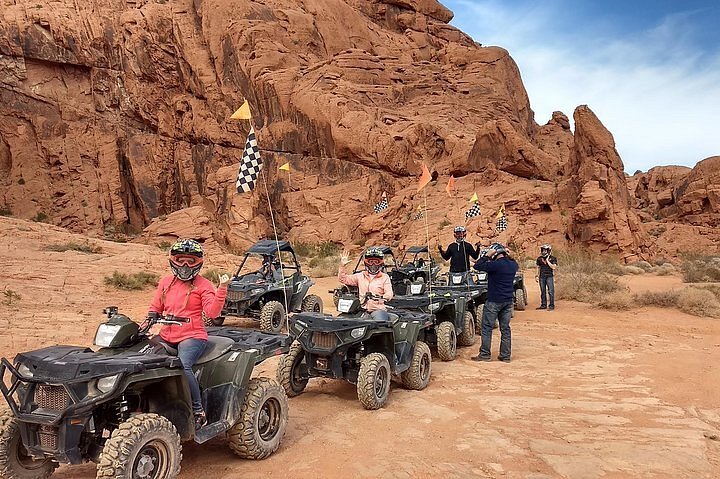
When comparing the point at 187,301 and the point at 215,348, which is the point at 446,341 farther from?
the point at 187,301

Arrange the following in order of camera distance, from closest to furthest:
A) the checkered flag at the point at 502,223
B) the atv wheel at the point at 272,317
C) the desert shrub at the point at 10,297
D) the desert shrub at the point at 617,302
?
the atv wheel at the point at 272,317, the desert shrub at the point at 10,297, the desert shrub at the point at 617,302, the checkered flag at the point at 502,223

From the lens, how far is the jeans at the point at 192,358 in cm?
382

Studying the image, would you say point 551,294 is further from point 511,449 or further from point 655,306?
point 511,449

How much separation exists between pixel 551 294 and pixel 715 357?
5300 millimetres

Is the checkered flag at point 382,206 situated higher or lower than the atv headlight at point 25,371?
higher

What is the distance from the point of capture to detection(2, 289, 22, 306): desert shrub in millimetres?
10286

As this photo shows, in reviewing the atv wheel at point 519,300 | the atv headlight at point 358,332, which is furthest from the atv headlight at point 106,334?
the atv wheel at point 519,300

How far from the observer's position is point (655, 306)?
13.1 m

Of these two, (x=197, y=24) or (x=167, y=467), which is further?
(x=197, y=24)

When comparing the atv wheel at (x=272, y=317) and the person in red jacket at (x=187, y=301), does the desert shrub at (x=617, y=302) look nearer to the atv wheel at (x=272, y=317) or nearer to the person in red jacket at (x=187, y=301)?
the atv wheel at (x=272, y=317)

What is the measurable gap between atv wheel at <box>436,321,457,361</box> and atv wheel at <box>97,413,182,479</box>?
5032mm

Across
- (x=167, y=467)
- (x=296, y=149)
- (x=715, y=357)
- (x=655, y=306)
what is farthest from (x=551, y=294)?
(x=296, y=149)

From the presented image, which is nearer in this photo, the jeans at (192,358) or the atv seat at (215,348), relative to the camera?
the jeans at (192,358)

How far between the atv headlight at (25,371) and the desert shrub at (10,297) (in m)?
8.29
